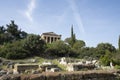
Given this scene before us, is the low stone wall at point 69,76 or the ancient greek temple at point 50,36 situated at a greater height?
the ancient greek temple at point 50,36

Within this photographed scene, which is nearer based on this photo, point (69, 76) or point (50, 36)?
point (69, 76)

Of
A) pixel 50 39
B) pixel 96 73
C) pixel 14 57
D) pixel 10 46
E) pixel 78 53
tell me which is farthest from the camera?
pixel 50 39

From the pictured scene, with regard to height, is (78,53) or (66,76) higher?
(78,53)

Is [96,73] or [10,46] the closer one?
[96,73]

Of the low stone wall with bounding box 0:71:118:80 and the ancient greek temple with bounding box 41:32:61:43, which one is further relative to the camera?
the ancient greek temple with bounding box 41:32:61:43

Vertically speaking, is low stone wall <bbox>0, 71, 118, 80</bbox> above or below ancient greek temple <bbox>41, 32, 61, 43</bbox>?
below

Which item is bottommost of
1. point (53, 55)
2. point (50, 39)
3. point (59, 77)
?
point (59, 77)

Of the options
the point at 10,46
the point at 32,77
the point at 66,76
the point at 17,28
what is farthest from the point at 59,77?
the point at 17,28

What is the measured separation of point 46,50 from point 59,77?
41.6 metres

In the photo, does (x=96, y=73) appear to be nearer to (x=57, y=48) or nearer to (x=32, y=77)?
(x=32, y=77)

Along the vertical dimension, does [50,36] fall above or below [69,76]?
above

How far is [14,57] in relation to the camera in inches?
1554

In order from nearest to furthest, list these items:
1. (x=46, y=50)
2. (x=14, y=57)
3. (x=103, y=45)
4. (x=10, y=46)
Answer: (x=14, y=57) → (x=10, y=46) → (x=46, y=50) → (x=103, y=45)

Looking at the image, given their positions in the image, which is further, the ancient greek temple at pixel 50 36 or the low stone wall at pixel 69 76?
the ancient greek temple at pixel 50 36
